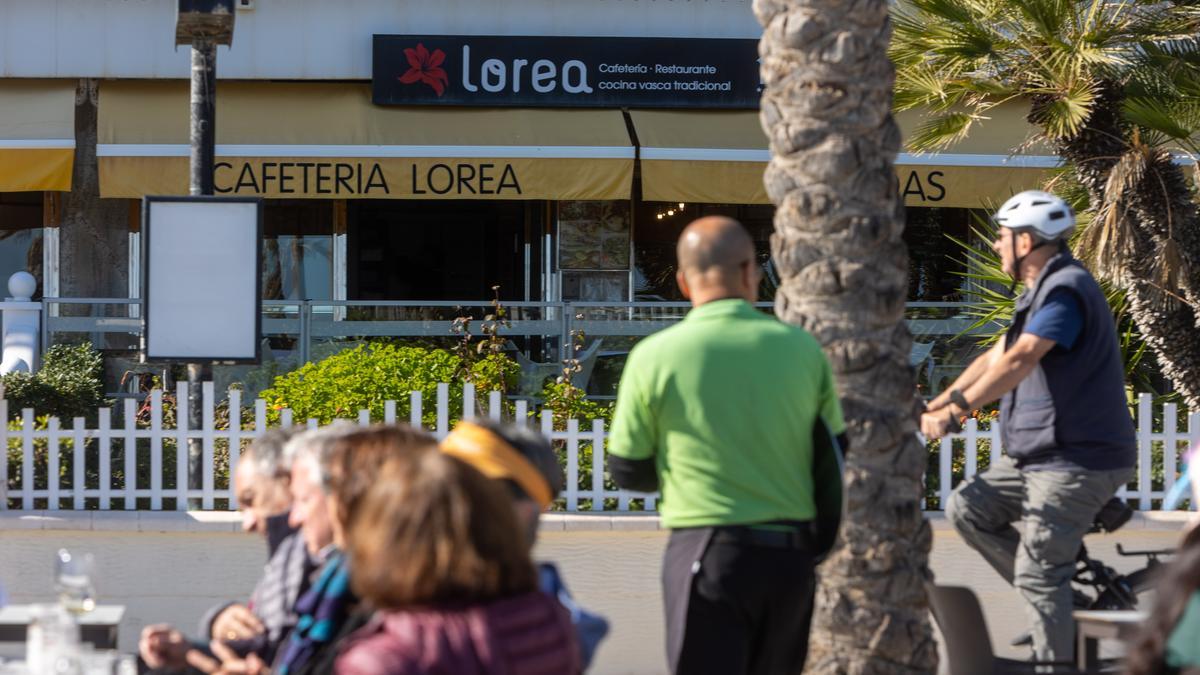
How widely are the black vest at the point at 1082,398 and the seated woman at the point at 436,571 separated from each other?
3.05 m

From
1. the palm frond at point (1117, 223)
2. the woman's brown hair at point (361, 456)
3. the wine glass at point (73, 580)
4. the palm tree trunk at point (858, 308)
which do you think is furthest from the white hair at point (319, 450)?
the palm frond at point (1117, 223)

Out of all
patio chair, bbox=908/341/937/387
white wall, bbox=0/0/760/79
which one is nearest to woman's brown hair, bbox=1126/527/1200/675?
patio chair, bbox=908/341/937/387

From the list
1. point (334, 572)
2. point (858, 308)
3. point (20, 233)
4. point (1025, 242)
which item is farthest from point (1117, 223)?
point (20, 233)

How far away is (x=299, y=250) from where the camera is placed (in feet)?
48.7

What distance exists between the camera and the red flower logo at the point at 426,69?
1364cm

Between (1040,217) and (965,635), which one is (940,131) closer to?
(1040,217)

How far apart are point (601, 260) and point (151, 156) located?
4.48m

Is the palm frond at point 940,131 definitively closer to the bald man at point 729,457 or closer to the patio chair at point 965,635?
the patio chair at point 965,635

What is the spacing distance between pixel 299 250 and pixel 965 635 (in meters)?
11.1

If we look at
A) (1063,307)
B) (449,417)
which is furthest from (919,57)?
(1063,307)

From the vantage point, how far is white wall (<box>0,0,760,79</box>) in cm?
1373

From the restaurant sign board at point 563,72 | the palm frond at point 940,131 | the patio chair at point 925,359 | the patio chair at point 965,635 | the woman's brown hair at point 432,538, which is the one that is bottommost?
the patio chair at point 965,635

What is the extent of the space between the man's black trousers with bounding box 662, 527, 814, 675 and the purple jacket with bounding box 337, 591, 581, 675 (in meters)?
1.33

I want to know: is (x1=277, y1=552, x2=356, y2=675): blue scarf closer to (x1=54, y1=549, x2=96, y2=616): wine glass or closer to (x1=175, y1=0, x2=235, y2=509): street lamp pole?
(x1=54, y1=549, x2=96, y2=616): wine glass
